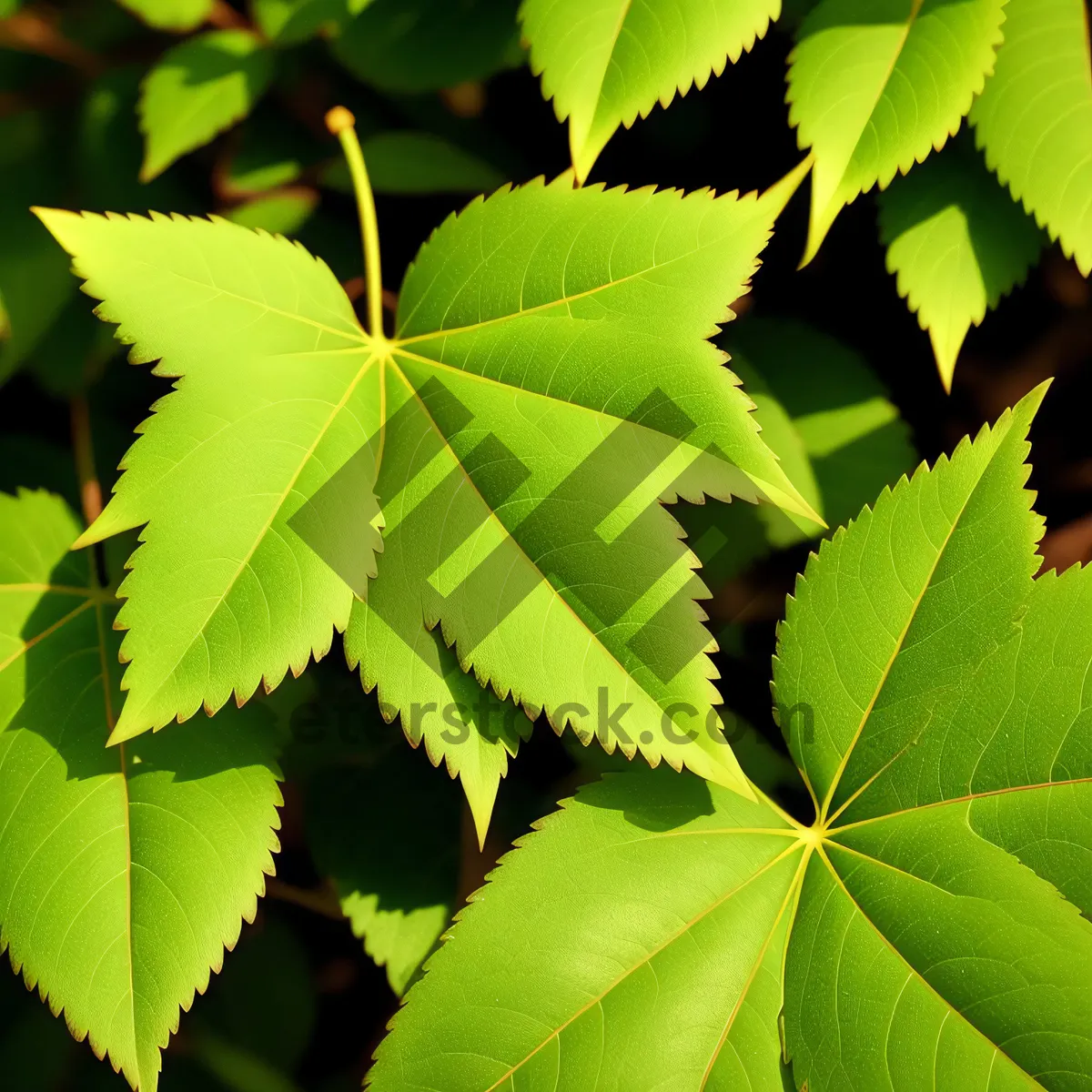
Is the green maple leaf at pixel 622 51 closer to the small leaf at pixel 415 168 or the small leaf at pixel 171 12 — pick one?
the small leaf at pixel 415 168

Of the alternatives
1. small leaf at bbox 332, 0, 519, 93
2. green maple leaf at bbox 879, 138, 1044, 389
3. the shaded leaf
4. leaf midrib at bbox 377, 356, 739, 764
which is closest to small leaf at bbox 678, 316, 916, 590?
green maple leaf at bbox 879, 138, 1044, 389

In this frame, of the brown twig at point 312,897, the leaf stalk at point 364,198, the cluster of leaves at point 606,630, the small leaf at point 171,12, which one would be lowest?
the brown twig at point 312,897

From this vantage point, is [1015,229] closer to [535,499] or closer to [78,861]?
[535,499]

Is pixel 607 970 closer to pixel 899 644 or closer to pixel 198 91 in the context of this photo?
pixel 899 644

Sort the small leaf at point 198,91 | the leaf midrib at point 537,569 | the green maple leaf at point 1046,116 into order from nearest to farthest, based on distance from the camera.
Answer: the leaf midrib at point 537,569 < the green maple leaf at point 1046,116 < the small leaf at point 198,91

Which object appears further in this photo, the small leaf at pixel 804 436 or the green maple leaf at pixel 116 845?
the small leaf at pixel 804 436

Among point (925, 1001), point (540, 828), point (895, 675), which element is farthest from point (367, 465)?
point (925, 1001)

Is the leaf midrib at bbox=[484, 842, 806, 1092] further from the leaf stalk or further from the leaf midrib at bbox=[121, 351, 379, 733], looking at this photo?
the leaf stalk

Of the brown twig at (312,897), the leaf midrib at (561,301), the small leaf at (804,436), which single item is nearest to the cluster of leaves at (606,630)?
the leaf midrib at (561,301)
